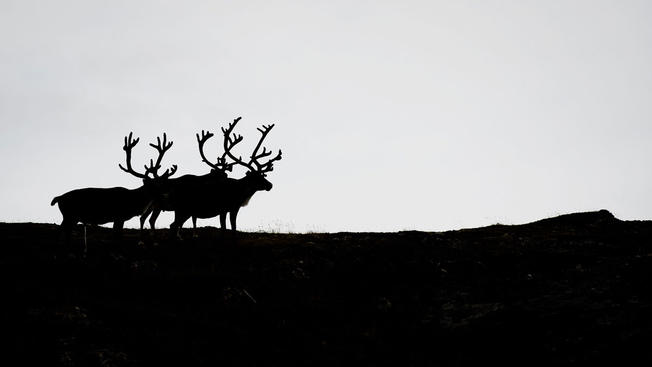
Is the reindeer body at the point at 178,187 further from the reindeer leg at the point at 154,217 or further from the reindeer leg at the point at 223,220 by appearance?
the reindeer leg at the point at 223,220

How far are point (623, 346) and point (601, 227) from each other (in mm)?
10801

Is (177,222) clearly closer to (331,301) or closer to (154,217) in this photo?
(154,217)

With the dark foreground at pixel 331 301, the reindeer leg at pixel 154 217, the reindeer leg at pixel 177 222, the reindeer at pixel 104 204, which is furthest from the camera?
the reindeer leg at pixel 154 217

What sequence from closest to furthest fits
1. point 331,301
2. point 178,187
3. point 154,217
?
1. point 331,301
2. point 178,187
3. point 154,217

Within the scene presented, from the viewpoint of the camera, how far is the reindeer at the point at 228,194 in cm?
1883

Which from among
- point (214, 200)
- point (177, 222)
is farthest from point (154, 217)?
point (214, 200)

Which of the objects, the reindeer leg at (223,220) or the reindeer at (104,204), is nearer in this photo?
the reindeer at (104,204)

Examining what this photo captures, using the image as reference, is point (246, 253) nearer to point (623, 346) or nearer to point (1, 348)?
point (1, 348)

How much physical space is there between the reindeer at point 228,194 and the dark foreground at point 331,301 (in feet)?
4.48

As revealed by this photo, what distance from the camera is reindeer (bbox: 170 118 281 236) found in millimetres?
18828

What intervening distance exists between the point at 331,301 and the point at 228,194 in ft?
23.8

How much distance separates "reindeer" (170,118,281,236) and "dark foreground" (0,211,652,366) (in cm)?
137

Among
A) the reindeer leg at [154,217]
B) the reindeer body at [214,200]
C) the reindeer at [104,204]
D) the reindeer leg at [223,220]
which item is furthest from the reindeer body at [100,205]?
the reindeer leg at [223,220]

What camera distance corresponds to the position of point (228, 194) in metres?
19.6
